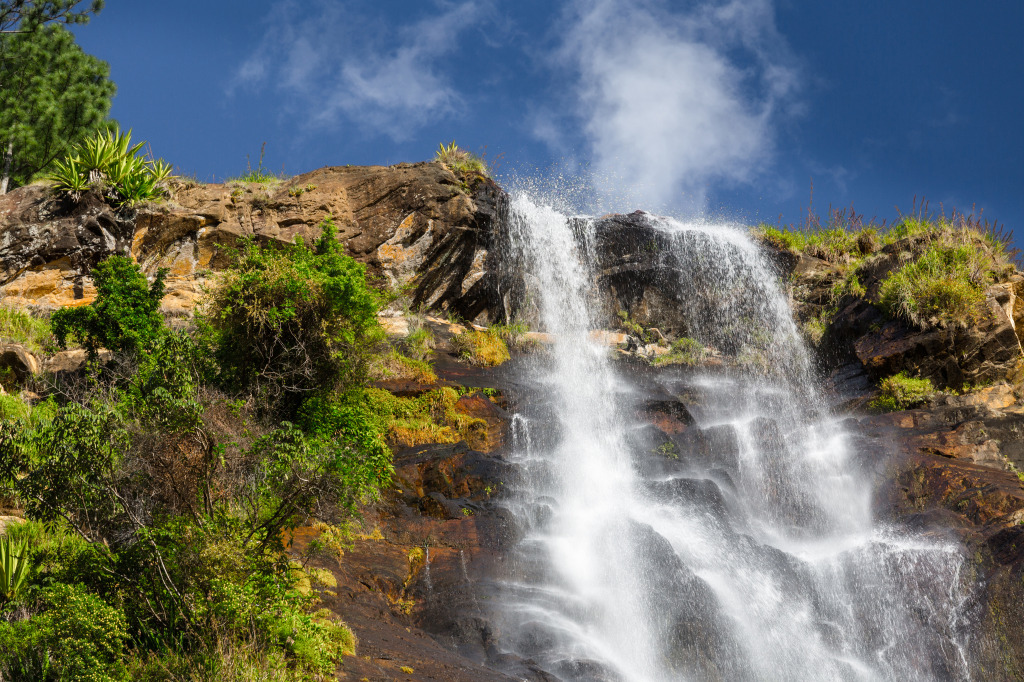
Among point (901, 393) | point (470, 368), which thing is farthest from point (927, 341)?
point (470, 368)

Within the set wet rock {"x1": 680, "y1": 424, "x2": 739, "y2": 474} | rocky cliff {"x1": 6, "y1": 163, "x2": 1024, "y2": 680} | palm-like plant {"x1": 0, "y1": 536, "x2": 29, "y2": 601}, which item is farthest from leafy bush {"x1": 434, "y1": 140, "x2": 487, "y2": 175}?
palm-like plant {"x1": 0, "y1": 536, "x2": 29, "y2": 601}

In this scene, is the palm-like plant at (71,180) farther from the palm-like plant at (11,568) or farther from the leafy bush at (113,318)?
the palm-like plant at (11,568)

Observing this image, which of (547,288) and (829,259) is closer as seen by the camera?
(547,288)

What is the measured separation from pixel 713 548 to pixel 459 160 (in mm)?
15140

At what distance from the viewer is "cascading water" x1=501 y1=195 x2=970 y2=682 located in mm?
10273

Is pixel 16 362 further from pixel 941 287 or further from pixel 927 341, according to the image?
pixel 941 287

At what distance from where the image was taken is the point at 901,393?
16.8 metres

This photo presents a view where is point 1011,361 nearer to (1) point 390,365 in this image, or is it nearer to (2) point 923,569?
(2) point 923,569

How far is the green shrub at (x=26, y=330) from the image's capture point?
1544 cm

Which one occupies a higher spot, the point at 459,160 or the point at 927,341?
the point at 459,160

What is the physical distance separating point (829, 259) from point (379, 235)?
14793 millimetres

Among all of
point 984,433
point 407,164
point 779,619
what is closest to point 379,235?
point 407,164

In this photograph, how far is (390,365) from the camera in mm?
15484

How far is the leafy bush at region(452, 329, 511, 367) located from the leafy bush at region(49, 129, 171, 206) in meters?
9.52
